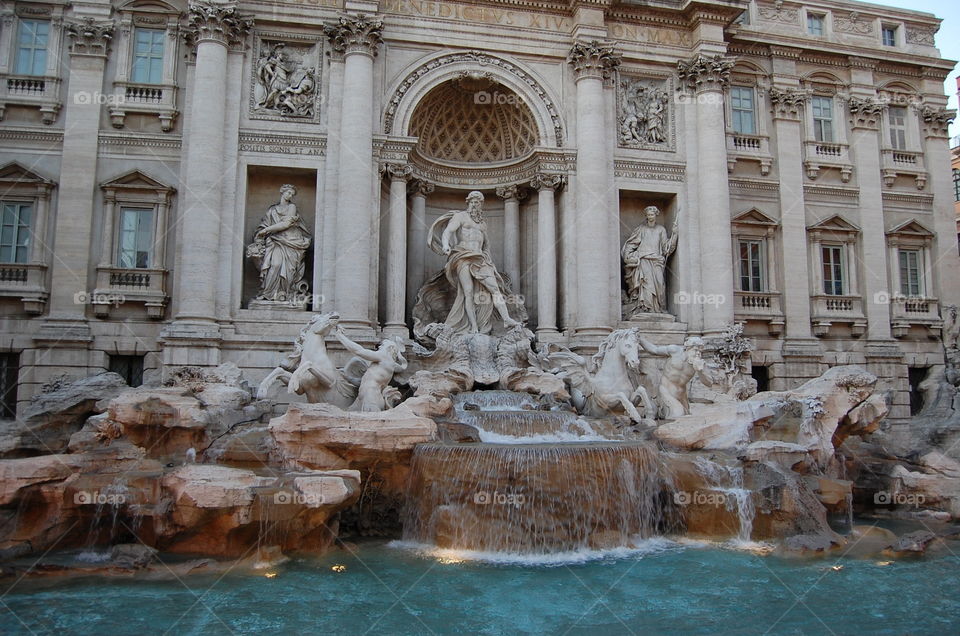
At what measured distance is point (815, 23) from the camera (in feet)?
70.0

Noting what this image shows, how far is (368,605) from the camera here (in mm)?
8008

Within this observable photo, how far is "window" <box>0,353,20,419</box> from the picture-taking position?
15.5 metres

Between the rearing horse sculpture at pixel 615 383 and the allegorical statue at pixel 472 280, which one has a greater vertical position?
the allegorical statue at pixel 472 280

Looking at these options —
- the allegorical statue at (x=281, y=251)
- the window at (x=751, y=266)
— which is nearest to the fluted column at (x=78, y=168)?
the allegorical statue at (x=281, y=251)

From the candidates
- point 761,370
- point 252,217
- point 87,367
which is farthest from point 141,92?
point 761,370

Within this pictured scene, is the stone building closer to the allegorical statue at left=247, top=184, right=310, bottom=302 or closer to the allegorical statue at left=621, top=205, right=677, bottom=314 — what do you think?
the allegorical statue at left=247, top=184, right=310, bottom=302

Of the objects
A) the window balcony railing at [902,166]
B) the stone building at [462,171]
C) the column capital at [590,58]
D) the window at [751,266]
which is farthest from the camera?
the window balcony railing at [902,166]

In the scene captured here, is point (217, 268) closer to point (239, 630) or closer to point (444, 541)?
point (444, 541)

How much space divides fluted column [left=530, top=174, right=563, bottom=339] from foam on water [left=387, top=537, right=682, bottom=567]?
7539mm

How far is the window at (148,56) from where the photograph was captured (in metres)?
16.9

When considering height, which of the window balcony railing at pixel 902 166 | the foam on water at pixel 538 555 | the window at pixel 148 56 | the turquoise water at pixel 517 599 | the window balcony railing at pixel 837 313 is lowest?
the turquoise water at pixel 517 599

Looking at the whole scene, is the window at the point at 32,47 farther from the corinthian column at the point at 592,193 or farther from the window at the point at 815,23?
the window at the point at 815,23

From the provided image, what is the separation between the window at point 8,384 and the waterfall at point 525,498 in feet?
33.2

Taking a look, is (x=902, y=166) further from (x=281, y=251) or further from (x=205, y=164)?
(x=205, y=164)
